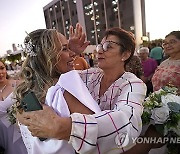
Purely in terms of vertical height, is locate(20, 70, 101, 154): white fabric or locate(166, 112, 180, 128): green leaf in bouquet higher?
locate(20, 70, 101, 154): white fabric

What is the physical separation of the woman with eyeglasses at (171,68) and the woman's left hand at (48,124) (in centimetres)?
170

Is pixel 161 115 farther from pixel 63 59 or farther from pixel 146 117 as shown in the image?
pixel 63 59

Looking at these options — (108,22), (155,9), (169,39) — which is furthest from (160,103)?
(108,22)

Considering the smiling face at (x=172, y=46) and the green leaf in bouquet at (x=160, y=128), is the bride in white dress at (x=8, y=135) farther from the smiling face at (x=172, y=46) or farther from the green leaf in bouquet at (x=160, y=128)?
the smiling face at (x=172, y=46)

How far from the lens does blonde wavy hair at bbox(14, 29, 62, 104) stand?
123 cm

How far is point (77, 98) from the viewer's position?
2.78ft

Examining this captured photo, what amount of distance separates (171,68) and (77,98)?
5.69ft

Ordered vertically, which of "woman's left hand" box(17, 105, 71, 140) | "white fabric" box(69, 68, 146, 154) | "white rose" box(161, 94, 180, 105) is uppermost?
"woman's left hand" box(17, 105, 71, 140)

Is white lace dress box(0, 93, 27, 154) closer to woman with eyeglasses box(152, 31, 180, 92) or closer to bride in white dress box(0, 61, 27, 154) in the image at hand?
bride in white dress box(0, 61, 27, 154)

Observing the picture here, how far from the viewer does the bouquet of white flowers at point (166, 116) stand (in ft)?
4.35

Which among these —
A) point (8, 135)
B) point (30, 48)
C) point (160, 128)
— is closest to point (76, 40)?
point (30, 48)

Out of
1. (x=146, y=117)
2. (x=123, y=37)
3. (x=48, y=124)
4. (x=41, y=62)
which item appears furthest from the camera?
(x=123, y=37)

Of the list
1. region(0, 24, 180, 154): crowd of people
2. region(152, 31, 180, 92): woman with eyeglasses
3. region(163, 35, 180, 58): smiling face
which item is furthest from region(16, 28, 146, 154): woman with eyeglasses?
region(163, 35, 180, 58): smiling face

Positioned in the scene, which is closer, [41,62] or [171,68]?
[41,62]
